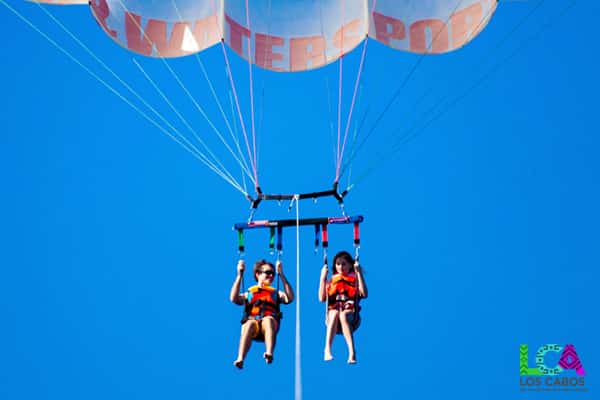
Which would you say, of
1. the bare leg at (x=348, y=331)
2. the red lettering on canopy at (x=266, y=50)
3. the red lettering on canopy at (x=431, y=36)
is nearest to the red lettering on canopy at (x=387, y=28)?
the red lettering on canopy at (x=431, y=36)

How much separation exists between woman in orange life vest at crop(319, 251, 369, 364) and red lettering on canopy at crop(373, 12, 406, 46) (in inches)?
137

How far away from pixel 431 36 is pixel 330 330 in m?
4.63

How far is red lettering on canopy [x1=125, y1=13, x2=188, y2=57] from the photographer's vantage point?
39.3ft

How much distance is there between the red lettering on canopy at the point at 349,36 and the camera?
11828mm

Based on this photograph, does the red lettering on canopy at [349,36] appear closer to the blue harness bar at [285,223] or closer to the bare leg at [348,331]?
the blue harness bar at [285,223]

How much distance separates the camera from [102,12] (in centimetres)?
1174

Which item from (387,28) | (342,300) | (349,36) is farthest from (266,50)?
(342,300)

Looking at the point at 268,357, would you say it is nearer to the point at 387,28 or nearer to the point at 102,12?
the point at 387,28

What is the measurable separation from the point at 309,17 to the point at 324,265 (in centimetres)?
388

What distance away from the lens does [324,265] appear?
392 inches

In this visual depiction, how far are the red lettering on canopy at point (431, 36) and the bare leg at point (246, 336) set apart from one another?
15.5 feet

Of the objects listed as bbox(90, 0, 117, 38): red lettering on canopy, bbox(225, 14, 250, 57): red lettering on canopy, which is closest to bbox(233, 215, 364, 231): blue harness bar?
bbox(225, 14, 250, 57): red lettering on canopy

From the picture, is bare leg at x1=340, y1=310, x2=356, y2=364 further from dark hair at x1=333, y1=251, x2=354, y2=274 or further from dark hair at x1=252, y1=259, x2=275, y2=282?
dark hair at x1=252, y1=259, x2=275, y2=282

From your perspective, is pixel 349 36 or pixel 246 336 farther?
pixel 349 36
